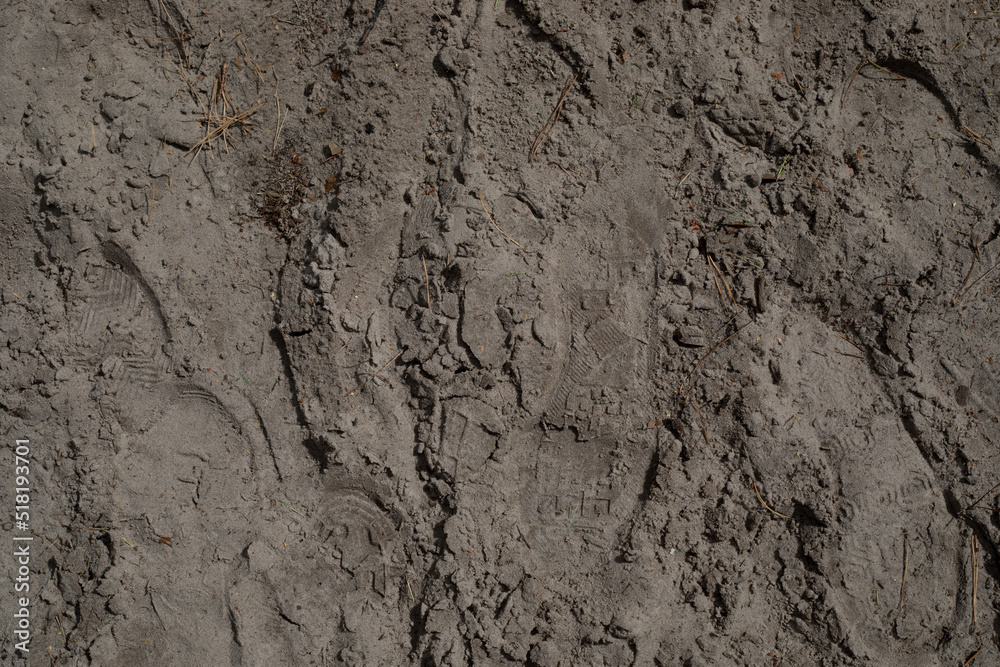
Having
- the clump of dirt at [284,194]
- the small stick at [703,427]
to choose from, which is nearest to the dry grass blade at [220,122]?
the clump of dirt at [284,194]

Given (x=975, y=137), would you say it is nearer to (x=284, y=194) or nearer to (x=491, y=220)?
(x=491, y=220)

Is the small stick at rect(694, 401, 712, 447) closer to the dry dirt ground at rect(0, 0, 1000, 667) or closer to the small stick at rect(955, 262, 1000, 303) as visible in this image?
the dry dirt ground at rect(0, 0, 1000, 667)

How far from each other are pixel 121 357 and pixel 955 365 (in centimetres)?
306

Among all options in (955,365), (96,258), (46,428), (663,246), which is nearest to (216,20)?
(96,258)

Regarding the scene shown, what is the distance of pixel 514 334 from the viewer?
208 cm

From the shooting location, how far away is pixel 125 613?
2092mm

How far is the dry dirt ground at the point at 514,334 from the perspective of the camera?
2070 mm

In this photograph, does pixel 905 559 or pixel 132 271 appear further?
pixel 132 271

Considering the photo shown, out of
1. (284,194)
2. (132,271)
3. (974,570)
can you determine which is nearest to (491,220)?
(284,194)

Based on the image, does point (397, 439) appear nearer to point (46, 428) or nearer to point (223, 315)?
point (223, 315)

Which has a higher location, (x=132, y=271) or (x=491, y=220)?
(x=491, y=220)

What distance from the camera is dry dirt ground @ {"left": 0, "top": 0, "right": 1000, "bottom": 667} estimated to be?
81.5 inches

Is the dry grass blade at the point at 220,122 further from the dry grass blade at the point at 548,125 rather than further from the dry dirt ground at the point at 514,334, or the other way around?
the dry grass blade at the point at 548,125

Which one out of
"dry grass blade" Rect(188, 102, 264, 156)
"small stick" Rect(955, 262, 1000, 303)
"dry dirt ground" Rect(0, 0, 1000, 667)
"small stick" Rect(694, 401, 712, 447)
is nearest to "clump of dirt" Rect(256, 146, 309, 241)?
"dry dirt ground" Rect(0, 0, 1000, 667)
